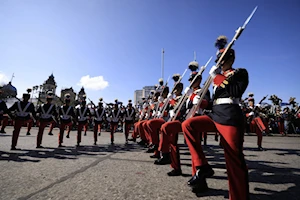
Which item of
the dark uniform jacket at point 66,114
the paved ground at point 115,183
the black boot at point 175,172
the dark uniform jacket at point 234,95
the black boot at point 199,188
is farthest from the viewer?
the dark uniform jacket at point 66,114

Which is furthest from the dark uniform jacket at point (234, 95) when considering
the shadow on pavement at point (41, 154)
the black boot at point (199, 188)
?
the shadow on pavement at point (41, 154)

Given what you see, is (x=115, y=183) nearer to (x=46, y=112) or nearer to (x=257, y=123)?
(x=46, y=112)

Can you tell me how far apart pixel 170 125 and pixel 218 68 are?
68.3 inches

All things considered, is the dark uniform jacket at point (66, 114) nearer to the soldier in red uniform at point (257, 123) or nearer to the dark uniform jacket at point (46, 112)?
the dark uniform jacket at point (46, 112)

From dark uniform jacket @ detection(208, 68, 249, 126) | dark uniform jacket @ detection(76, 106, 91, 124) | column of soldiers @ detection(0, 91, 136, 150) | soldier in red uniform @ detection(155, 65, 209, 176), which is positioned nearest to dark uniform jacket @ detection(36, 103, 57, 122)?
column of soldiers @ detection(0, 91, 136, 150)

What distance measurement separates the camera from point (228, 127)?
2379mm

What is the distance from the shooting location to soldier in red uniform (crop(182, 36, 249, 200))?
7.16ft

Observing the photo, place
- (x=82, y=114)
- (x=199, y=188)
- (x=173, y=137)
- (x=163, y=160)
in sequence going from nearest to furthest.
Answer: (x=199, y=188) < (x=173, y=137) < (x=163, y=160) < (x=82, y=114)

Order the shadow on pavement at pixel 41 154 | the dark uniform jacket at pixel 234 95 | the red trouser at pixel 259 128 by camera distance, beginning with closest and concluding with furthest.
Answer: the dark uniform jacket at pixel 234 95 → the shadow on pavement at pixel 41 154 → the red trouser at pixel 259 128

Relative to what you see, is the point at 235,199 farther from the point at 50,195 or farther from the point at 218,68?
the point at 50,195

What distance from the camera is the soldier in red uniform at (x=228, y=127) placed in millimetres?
2182

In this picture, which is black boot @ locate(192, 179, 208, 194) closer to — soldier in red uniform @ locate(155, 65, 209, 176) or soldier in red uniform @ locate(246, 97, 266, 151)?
soldier in red uniform @ locate(155, 65, 209, 176)

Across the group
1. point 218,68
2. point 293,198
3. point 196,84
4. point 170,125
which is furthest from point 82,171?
point 293,198

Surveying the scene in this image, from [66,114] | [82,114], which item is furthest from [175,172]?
[82,114]
